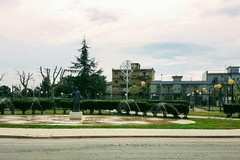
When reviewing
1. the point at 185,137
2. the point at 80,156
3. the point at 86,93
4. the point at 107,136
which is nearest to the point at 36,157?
the point at 80,156

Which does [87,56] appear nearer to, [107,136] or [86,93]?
[86,93]

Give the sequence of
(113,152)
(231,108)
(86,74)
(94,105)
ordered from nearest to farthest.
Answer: (113,152) → (231,108) → (94,105) → (86,74)

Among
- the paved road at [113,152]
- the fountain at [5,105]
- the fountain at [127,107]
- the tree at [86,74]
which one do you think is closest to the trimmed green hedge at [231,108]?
the fountain at [127,107]

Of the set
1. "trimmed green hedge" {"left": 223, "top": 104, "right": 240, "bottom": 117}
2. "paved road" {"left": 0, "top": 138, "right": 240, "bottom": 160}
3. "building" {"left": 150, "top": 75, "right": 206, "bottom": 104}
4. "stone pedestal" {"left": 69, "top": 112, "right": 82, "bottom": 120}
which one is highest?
"building" {"left": 150, "top": 75, "right": 206, "bottom": 104}

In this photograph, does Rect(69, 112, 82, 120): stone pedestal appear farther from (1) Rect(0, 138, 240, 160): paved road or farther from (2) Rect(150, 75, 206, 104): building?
(2) Rect(150, 75, 206, 104): building

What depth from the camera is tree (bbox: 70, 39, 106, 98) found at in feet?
232

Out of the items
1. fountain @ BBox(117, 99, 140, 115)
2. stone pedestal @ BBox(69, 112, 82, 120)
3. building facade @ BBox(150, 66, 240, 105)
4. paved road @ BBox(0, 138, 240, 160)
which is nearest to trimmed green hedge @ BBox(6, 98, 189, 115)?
fountain @ BBox(117, 99, 140, 115)

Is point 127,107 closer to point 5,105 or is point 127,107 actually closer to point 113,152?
point 5,105

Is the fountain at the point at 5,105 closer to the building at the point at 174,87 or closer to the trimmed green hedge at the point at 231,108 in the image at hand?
the trimmed green hedge at the point at 231,108

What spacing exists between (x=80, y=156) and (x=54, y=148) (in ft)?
6.39

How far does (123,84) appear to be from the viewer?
119 meters

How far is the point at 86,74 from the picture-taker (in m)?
71.9

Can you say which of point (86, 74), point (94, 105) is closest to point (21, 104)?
point (94, 105)

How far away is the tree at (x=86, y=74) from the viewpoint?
70838 millimetres
